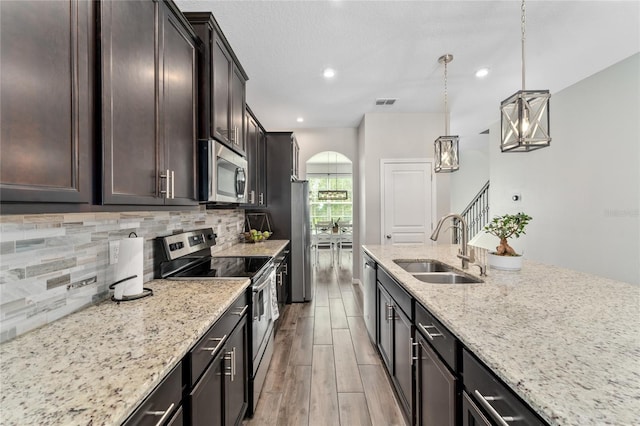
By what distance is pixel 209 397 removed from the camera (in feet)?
3.92

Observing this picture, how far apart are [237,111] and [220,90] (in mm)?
388

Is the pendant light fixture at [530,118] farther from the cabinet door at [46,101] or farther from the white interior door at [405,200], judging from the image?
the white interior door at [405,200]

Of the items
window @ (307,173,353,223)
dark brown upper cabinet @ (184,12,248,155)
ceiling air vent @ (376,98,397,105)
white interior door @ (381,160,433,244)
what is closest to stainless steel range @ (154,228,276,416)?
dark brown upper cabinet @ (184,12,248,155)

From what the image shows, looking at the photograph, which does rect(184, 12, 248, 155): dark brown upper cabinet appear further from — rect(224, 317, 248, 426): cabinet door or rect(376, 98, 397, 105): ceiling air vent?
rect(376, 98, 397, 105): ceiling air vent

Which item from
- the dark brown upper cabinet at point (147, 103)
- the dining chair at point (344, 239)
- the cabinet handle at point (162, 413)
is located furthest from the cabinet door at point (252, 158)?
the dining chair at point (344, 239)

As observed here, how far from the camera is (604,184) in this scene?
3.35m

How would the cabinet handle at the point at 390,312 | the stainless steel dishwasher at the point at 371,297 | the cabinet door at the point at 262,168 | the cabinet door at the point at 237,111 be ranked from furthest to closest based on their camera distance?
the cabinet door at the point at 262,168, the stainless steel dishwasher at the point at 371,297, the cabinet door at the point at 237,111, the cabinet handle at the point at 390,312

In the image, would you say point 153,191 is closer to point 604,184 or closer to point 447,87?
point 447,87

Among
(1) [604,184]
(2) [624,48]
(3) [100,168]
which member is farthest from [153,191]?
(1) [604,184]

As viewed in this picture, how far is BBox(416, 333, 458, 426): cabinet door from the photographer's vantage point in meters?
1.10

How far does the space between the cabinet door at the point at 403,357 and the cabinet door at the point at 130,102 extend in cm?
155

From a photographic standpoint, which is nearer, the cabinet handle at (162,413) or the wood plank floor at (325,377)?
the cabinet handle at (162,413)

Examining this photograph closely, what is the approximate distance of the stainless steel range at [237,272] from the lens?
183 centimetres

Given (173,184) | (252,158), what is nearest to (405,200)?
(252,158)
